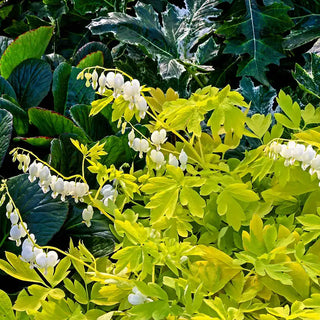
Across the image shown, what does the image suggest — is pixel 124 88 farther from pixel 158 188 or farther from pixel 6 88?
pixel 6 88

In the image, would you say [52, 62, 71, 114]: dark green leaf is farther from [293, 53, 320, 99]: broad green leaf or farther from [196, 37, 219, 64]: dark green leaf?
[293, 53, 320, 99]: broad green leaf

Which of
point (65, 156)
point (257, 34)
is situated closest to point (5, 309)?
point (65, 156)

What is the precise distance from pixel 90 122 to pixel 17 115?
0.61 feet

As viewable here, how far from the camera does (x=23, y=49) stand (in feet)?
4.64

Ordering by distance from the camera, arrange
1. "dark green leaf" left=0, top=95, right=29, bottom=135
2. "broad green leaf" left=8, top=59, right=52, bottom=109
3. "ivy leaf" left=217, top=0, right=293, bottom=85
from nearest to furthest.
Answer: "dark green leaf" left=0, top=95, right=29, bottom=135 → "broad green leaf" left=8, top=59, right=52, bottom=109 → "ivy leaf" left=217, top=0, right=293, bottom=85

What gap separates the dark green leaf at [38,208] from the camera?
1.04 m

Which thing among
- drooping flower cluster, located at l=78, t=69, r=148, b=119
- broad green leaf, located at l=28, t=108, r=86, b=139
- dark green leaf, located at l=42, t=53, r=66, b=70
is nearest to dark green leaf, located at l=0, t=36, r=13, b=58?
dark green leaf, located at l=42, t=53, r=66, b=70

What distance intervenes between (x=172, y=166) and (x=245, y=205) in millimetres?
167

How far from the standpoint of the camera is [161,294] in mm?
781

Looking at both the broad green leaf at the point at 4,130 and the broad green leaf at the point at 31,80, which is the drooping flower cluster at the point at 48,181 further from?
the broad green leaf at the point at 31,80

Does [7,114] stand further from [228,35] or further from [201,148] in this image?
[228,35]

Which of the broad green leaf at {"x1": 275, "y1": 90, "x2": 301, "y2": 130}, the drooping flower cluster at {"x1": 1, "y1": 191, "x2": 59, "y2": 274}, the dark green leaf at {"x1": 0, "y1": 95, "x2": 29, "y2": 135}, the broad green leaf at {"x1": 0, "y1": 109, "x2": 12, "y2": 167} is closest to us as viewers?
the drooping flower cluster at {"x1": 1, "y1": 191, "x2": 59, "y2": 274}

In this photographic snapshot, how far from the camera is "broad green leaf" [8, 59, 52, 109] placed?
4.47 ft

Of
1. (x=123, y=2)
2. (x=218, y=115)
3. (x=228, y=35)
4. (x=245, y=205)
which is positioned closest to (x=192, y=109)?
(x=218, y=115)
